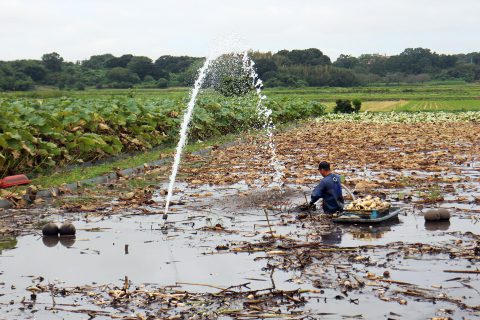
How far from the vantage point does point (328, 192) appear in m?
11.6

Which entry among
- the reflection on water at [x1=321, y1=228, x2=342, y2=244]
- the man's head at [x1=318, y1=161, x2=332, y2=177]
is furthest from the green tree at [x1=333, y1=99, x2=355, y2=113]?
the reflection on water at [x1=321, y1=228, x2=342, y2=244]

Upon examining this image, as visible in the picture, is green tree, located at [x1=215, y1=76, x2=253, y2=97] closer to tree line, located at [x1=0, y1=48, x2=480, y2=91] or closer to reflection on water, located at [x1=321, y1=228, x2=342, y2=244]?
tree line, located at [x1=0, y1=48, x2=480, y2=91]

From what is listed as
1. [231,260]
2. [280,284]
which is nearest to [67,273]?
[231,260]

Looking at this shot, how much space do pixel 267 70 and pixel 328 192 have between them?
79382 mm

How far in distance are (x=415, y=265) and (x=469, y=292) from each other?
4.00 ft

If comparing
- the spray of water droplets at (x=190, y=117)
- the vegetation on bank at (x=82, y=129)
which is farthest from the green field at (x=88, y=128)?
the spray of water droplets at (x=190, y=117)

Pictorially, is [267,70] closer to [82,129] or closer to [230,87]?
[230,87]

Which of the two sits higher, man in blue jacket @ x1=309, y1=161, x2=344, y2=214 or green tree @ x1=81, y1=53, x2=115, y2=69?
green tree @ x1=81, y1=53, x2=115, y2=69

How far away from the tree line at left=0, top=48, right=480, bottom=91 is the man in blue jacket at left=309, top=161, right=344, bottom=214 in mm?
49201

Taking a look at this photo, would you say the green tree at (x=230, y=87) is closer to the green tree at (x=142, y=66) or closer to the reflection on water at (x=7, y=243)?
the green tree at (x=142, y=66)

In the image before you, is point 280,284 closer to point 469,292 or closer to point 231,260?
point 231,260

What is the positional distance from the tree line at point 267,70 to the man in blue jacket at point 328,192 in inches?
1937

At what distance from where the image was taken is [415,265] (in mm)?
8453

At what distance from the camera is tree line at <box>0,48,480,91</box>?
74.2 meters
